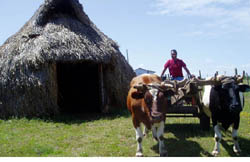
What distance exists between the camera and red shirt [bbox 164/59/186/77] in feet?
25.0

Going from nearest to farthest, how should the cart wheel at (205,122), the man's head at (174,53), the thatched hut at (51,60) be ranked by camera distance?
the cart wheel at (205,122)
the man's head at (174,53)
the thatched hut at (51,60)

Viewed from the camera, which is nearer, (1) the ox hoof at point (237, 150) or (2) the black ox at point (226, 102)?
(2) the black ox at point (226, 102)

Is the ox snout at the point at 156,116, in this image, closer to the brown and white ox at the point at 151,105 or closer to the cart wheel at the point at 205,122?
the brown and white ox at the point at 151,105

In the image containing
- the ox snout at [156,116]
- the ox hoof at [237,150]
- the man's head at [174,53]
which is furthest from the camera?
the man's head at [174,53]

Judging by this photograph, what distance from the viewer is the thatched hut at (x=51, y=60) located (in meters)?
9.58

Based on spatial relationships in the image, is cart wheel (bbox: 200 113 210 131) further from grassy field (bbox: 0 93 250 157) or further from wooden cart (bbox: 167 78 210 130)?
grassy field (bbox: 0 93 250 157)

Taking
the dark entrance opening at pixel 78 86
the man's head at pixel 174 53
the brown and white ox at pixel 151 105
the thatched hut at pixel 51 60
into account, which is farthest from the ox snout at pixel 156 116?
the dark entrance opening at pixel 78 86

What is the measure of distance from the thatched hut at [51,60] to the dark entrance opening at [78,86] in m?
2.13

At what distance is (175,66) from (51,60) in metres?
4.69

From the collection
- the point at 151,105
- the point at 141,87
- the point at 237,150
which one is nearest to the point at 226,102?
the point at 237,150

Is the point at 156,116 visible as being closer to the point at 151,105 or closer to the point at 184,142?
the point at 151,105

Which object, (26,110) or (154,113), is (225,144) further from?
(26,110)

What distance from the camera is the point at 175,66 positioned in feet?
24.9

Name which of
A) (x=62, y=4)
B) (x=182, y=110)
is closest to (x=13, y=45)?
(x=62, y=4)
